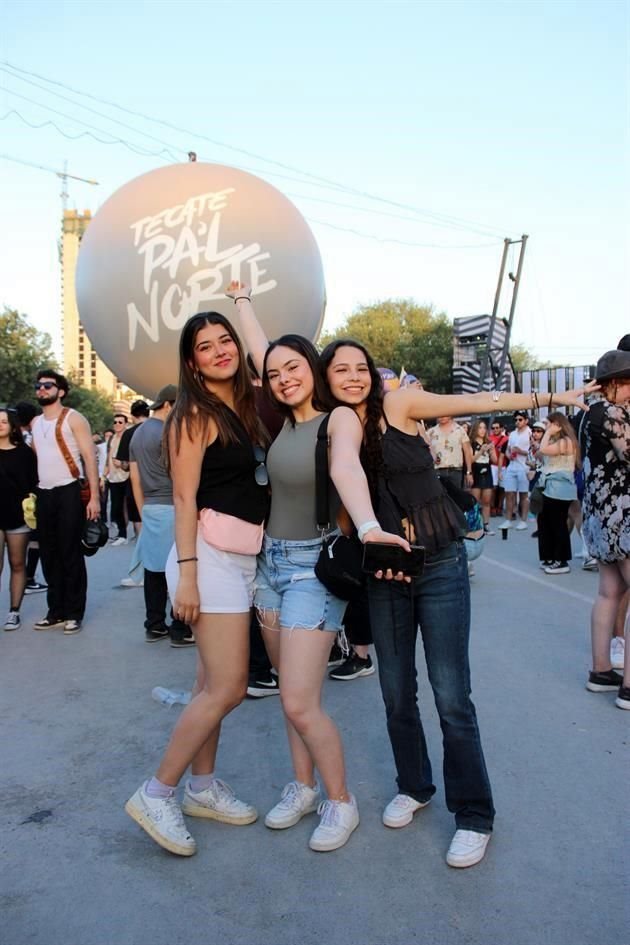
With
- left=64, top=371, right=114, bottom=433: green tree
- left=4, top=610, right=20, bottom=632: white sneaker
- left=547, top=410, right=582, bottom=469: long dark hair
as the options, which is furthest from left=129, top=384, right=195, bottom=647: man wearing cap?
left=64, top=371, right=114, bottom=433: green tree

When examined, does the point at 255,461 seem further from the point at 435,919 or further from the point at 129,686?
the point at 129,686

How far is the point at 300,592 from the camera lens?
2.82 m

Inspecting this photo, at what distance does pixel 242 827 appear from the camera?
306 cm

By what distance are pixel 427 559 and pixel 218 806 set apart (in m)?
1.32

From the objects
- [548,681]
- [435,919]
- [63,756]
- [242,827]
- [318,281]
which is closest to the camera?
[435,919]

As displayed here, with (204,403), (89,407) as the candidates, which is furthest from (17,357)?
(204,403)

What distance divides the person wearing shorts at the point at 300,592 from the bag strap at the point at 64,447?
3.66 meters

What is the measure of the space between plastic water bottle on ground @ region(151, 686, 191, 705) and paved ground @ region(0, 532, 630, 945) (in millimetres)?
64

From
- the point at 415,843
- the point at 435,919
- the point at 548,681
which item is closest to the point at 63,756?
the point at 415,843

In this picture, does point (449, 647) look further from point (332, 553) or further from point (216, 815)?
point (216, 815)

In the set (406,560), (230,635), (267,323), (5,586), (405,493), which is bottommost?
(5,586)

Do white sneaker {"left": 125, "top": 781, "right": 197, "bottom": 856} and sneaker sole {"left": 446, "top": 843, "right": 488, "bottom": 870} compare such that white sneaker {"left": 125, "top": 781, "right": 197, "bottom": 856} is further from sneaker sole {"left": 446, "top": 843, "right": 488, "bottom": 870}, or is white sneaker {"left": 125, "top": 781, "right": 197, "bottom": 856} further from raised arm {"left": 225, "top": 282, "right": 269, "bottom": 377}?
raised arm {"left": 225, "top": 282, "right": 269, "bottom": 377}

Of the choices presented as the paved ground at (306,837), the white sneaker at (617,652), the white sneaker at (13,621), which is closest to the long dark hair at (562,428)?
the white sneaker at (617,652)

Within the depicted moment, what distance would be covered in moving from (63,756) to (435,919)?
2085mm
